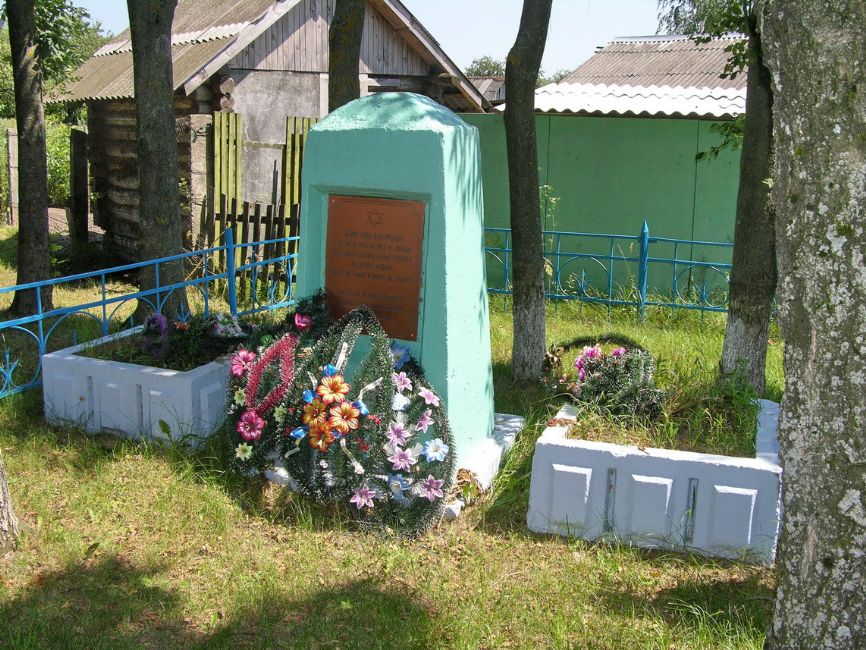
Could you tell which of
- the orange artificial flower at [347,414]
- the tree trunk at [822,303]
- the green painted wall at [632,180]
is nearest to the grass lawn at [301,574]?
the orange artificial flower at [347,414]

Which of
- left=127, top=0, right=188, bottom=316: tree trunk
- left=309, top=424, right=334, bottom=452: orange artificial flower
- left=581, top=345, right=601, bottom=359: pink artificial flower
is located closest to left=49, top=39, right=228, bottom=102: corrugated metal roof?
left=127, top=0, right=188, bottom=316: tree trunk

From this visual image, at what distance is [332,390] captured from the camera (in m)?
4.54

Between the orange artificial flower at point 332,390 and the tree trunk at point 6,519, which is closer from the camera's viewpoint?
the tree trunk at point 6,519

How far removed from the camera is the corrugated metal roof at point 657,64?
11.6m

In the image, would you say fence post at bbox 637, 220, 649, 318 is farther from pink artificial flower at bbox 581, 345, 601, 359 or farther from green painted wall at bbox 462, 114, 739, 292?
pink artificial flower at bbox 581, 345, 601, 359

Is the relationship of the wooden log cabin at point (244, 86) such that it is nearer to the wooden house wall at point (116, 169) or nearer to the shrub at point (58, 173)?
the wooden house wall at point (116, 169)

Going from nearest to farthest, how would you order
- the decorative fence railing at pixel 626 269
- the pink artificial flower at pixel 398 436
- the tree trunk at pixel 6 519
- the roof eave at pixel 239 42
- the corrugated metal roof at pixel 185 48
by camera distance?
the tree trunk at pixel 6 519 → the pink artificial flower at pixel 398 436 → the decorative fence railing at pixel 626 269 → the roof eave at pixel 239 42 → the corrugated metal roof at pixel 185 48

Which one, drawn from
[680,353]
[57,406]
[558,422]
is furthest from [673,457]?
[57,406]

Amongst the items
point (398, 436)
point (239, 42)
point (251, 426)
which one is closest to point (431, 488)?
point (398, 436)

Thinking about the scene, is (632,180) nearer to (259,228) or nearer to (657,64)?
(657,64)

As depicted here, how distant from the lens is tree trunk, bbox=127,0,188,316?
6633 mm

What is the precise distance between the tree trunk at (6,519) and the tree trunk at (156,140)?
2.84 metres

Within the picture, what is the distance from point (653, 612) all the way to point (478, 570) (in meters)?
0.83

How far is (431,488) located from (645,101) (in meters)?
6.81
